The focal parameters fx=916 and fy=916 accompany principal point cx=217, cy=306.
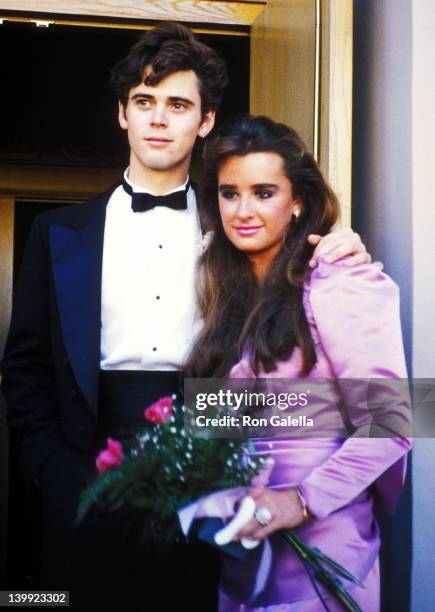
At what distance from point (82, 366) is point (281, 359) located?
459 mm

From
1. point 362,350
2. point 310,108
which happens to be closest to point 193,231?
point 310,108

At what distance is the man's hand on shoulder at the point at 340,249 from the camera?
179 cm

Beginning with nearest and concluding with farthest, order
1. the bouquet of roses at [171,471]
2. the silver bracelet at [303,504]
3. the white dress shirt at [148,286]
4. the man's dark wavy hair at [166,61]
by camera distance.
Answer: the bouquet of roses at [171,471] < the silver bracelet at [303,504] < the white dress shirt at [148,286] < the man's dark wavy hair at [166,61]

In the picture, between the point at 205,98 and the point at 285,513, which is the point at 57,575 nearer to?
the point at 285,513

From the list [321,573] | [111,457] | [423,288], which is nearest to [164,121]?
[423,288]

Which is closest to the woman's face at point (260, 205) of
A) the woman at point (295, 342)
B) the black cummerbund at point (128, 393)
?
the woman at point (295, 342)

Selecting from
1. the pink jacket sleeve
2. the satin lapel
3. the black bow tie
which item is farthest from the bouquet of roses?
the black bow tie

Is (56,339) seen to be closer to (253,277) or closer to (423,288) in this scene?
(253,277)

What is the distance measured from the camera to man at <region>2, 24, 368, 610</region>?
199 cm

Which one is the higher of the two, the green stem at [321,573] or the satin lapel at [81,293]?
the satin lapel at [81,293]

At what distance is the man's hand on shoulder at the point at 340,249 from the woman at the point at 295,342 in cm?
2

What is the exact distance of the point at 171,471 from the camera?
1.57m

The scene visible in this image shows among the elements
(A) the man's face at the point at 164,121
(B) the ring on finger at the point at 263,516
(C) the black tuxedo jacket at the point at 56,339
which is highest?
(A) the man's face at the point at 164,121

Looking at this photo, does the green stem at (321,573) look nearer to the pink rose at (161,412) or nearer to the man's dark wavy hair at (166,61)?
the pink rose at (161,412)
